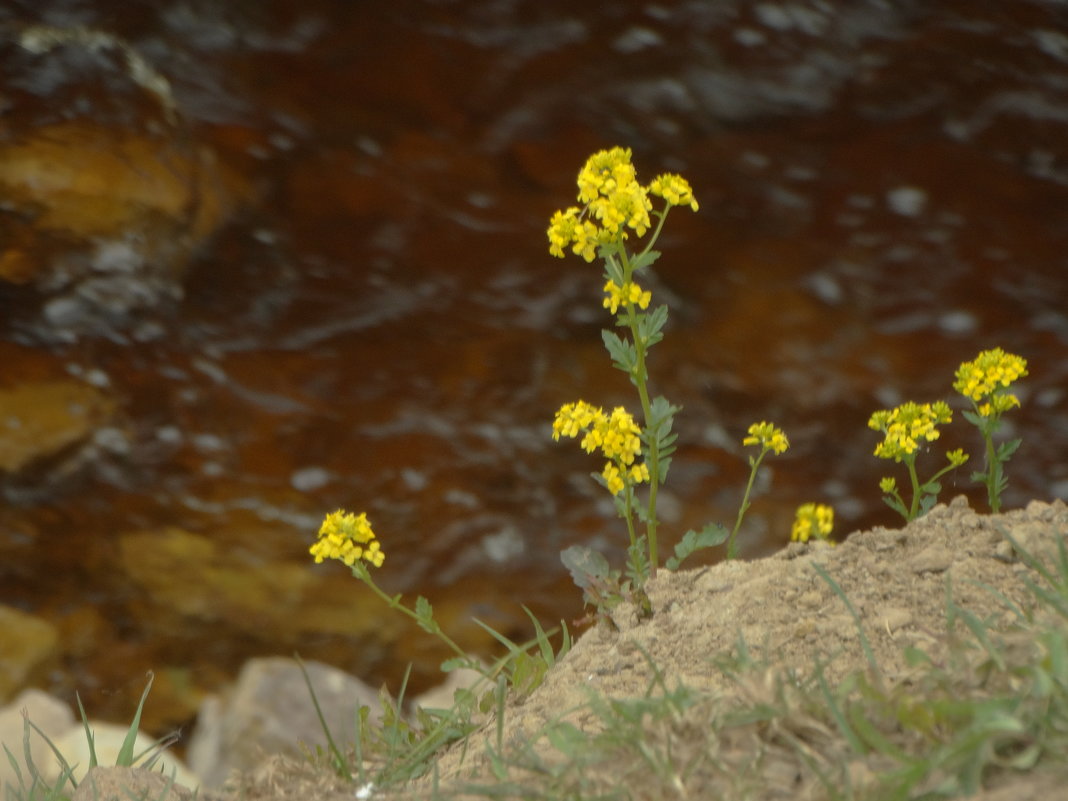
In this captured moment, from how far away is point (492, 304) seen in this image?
4.45m

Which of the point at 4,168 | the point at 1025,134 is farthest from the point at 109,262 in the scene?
the point at 1025,134

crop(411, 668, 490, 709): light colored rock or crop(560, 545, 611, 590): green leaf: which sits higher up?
crop(560, 545, 611, 590): green leaf

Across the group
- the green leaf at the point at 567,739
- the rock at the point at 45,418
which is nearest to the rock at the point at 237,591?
the rock at the point at 45,418

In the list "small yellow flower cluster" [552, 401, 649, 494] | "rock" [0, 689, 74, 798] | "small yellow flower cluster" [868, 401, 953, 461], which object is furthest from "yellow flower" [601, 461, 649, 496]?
"rock" [0, 689, 74, 798]

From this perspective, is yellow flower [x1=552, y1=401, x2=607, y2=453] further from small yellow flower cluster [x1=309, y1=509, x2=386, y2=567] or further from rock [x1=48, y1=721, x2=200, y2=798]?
rock [x1=48, y1=721, x2=200, y2=798]

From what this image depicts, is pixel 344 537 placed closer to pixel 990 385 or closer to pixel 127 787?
pixel 127 787

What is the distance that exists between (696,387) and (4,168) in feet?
8.88

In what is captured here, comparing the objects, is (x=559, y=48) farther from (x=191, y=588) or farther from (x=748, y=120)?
(x=191, y=588)

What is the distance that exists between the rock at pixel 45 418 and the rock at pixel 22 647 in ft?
1.72

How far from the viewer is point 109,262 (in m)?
4.24

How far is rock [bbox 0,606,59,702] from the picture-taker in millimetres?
3586

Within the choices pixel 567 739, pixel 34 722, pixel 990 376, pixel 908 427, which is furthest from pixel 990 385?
pixel 34 722

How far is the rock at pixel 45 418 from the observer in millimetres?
3889

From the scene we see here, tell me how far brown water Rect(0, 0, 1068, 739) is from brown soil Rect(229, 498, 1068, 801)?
2272 mm
